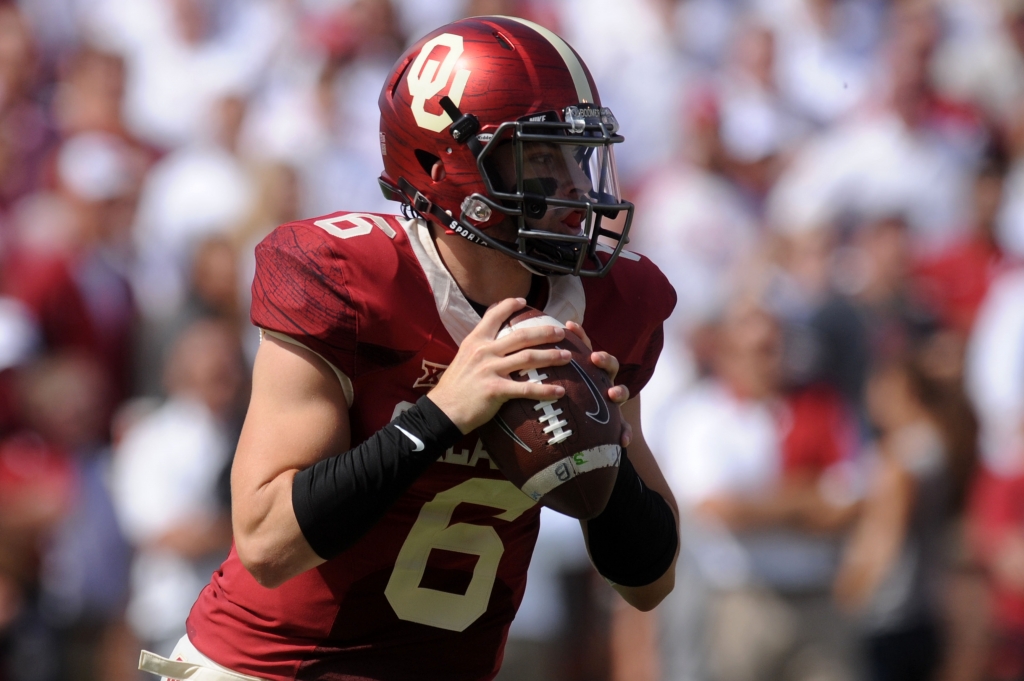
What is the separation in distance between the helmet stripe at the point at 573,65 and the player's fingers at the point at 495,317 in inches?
17.4

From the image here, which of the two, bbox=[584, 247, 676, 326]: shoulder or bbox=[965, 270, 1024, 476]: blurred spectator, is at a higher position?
bbox=[584, 247, 676, 326]: shoulder

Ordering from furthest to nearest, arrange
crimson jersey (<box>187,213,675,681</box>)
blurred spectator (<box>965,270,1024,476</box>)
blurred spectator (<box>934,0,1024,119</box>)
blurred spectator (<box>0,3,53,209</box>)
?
blurred spectator (<box>934,0,1024,119</box>), blurred spectator (<box>0,3,53,209</box>), blurred spectator (<box>965,270,1024,476</box>), crimson jersey (<box>187,213,675,681</box>)

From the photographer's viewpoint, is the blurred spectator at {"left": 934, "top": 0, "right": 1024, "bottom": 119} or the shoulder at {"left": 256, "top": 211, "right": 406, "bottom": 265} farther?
the blurred spectator at {"left": 934, "top": 0, "right": 1024, "bottom": 119}

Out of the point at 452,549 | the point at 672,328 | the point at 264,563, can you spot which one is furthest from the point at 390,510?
the point at 672,328

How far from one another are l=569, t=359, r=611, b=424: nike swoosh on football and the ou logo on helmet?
1.73 ft

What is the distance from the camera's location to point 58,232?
6.05m

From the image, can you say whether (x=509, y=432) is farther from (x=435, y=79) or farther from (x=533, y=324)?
(x=435, y=79)

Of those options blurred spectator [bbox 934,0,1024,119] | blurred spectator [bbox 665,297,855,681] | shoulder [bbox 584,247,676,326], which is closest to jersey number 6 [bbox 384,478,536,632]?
shoulder [bbox 584,247,676,326]

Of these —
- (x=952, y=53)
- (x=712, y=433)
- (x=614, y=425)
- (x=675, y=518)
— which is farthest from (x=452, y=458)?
(x=952, y=53)

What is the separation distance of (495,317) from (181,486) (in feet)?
10.3

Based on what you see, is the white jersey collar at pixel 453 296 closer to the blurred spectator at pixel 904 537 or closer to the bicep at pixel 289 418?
the bicep at pixel 289 418

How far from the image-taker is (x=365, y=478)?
2256 mm

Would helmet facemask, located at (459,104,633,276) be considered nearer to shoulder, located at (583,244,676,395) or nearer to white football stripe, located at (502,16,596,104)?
white football stripe, located at (502,16,596,104)

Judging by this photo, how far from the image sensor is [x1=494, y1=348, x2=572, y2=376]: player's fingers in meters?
2.28
